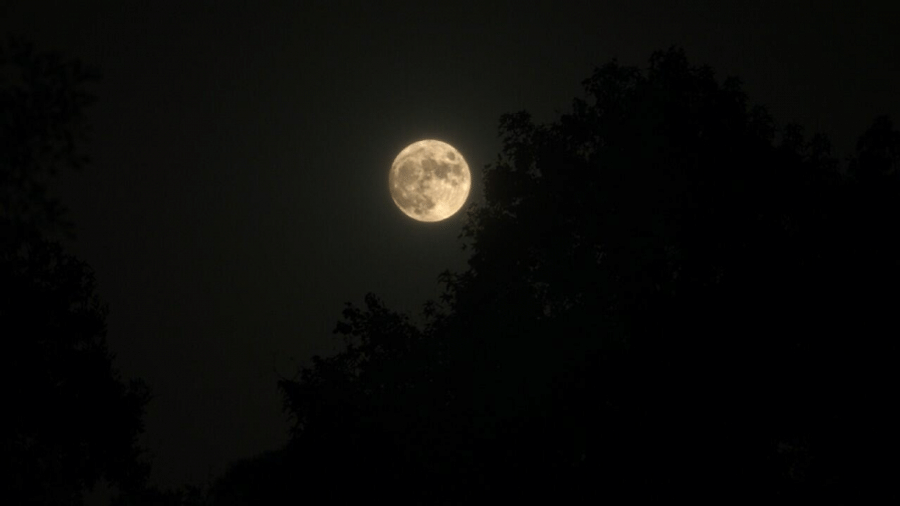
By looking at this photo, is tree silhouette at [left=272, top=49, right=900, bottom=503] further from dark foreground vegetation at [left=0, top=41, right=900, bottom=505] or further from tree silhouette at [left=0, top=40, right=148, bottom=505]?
tree silhouette at [left=0, top=40, right=148, bottom=505]

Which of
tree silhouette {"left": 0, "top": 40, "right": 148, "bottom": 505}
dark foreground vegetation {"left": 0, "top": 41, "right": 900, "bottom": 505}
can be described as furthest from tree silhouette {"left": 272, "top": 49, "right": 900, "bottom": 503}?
tree silhouette {"left": 0, "top": 40, "right": 148, "bottom": 505}

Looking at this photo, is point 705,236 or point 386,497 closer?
point 705,236

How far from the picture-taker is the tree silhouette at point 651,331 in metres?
18.4

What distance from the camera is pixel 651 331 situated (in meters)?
18.6

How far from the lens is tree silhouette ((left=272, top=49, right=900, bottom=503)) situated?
18391 mm

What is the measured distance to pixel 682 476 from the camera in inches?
714

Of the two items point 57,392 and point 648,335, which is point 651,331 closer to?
point 648,335

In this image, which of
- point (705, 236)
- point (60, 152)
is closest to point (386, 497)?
point (705, 236)

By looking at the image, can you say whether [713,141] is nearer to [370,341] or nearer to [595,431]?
[595,431]

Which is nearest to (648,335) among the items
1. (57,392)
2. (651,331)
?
(651,331)

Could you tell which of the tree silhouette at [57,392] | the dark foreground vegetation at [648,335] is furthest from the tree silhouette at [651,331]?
the tree silhouette at [57,392]

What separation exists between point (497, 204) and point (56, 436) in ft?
64.2

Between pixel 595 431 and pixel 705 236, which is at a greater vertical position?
pixel 705 236

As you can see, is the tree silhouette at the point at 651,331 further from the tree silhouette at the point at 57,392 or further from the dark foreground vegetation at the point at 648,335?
the tree silhouette at the point at 57,392
